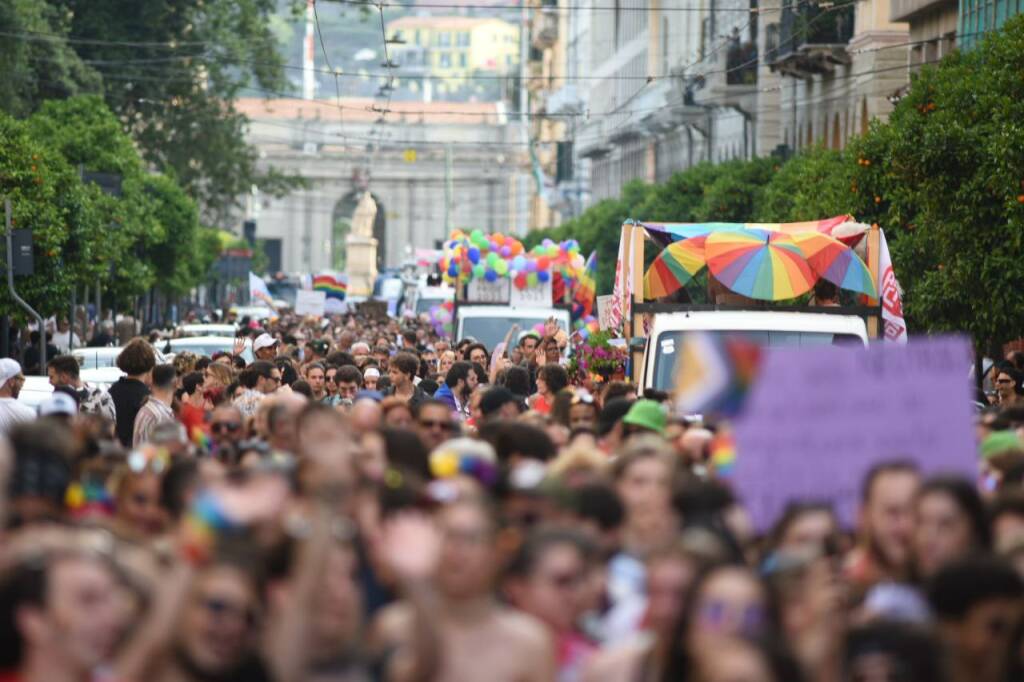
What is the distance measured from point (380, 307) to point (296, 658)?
52.9 metres

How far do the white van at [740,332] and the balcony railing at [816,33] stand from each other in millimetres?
26255

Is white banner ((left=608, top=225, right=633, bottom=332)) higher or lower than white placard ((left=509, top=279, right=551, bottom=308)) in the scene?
higher

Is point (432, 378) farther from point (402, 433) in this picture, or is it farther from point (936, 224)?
point (402, 433)

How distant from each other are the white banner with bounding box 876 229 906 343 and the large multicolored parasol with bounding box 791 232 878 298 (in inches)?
4.2

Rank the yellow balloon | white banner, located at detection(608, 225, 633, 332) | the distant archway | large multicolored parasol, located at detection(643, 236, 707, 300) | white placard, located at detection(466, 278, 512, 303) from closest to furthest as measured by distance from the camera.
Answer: the yellow balloon → large multicolored parasol, located at detection(643, 236, 707, 300) → white banner, located at detection(608, 225, 633, 332) → white placard, located at detection(466, 278, 512, 303) → the distant archway

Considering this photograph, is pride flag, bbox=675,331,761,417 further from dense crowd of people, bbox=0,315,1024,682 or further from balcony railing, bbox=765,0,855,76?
balcony railing, bbox=765,0,855,76

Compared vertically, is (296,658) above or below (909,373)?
below

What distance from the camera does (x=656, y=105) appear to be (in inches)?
2682

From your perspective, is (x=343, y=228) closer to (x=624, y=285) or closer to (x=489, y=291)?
(x=489, y=291)

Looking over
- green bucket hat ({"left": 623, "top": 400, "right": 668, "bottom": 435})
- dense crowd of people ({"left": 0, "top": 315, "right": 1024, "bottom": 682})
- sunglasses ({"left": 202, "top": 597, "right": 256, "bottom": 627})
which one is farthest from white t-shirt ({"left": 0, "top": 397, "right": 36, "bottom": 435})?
sunglasses ({"left": 202, "top": 597, "right": 256, "bottom": 627})

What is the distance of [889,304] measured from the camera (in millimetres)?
19781

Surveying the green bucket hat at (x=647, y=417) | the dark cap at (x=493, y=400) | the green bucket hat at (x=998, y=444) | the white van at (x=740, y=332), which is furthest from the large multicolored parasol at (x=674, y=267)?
the green bucket hat at (x=998, y=444)

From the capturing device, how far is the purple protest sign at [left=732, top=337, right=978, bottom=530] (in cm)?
816

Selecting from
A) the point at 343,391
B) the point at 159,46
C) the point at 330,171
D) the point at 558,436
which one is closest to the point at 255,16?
the point at 159,46
